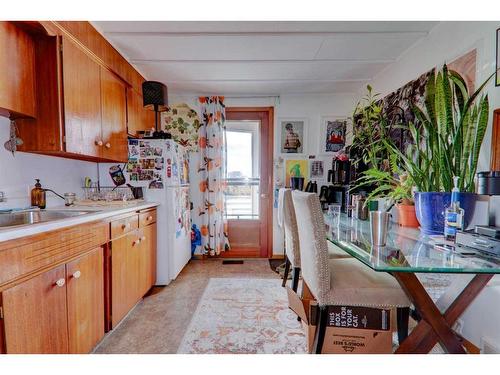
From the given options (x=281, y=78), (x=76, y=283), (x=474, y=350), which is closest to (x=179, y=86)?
(x=281, y=78)

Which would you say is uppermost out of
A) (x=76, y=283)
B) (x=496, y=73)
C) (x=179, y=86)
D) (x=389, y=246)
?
(x=179, y=86)

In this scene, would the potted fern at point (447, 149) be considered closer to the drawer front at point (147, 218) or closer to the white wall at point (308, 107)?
the white wall at point (308, 107)

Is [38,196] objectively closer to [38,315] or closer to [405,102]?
[38,315]

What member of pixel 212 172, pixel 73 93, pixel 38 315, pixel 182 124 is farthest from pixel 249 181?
pixel 38 315

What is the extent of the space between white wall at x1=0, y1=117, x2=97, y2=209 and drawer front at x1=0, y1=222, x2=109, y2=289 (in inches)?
26.1

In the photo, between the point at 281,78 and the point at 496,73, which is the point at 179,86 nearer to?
the point at 281,78

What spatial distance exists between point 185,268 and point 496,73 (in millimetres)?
3262

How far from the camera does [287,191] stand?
6.88 ft

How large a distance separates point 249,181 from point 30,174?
2.39m

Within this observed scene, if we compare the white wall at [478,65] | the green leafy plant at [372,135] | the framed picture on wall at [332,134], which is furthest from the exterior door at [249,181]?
the white wall at [478,65]

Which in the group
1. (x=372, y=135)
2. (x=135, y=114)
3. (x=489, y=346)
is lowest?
(x=489, y=346)

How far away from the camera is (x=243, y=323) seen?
1.82m

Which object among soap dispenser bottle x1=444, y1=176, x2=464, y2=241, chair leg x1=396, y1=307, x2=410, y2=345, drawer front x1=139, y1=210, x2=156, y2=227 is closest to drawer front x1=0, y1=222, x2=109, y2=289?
drawer front x1=139, y1=210, x2=156, y2=227

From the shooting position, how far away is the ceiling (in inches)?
74.4
